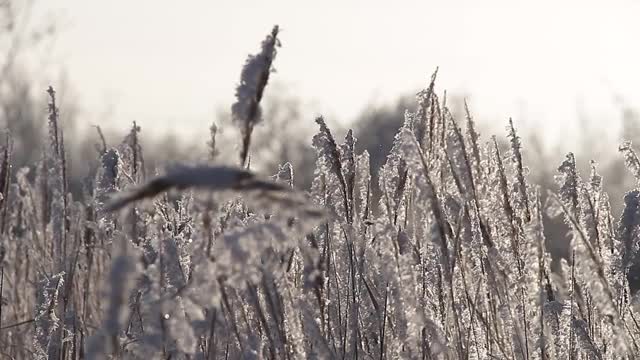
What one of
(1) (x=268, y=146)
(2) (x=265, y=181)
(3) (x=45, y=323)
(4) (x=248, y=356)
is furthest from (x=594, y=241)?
(1) (x=268, y=146)

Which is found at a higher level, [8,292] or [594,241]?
[8,292]

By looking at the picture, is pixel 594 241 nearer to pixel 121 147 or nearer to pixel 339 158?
pixel 339 158

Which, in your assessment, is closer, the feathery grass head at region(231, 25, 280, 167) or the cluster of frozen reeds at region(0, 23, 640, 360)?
the feathery grass head at region(231, 25, 280, 167)

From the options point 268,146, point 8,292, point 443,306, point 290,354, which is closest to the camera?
point 290,354

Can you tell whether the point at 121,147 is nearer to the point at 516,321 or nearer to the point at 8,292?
the point at 8,292

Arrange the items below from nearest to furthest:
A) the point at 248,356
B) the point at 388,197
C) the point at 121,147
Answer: the point at 248,356
the point at 388,197
the point at 121,147

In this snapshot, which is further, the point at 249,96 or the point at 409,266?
the point at 409,266

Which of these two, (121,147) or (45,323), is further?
(121,147)

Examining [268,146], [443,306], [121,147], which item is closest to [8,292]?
[121,147]

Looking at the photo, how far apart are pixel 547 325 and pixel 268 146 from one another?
95.9 feet

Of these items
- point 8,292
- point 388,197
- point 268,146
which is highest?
point 268,146

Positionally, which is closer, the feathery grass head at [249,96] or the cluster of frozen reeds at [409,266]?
the feathery grass head at [249,96]

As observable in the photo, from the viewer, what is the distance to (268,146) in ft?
102

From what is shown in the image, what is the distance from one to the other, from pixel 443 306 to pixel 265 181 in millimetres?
1340
